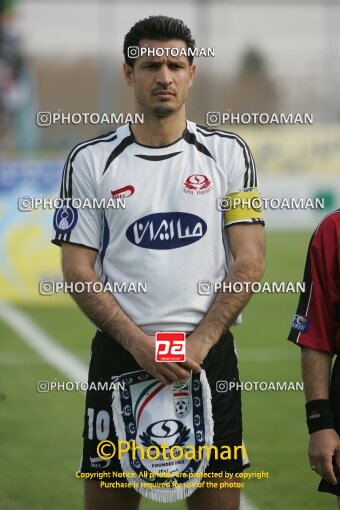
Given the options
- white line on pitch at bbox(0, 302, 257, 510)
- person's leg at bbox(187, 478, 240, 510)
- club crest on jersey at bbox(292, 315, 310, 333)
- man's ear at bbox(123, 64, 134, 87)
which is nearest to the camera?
club crest on jersey at bbox(292, 315, 310, 333)

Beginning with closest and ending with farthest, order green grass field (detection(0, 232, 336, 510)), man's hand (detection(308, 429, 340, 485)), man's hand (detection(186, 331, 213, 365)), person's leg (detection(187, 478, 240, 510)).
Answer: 1. man's hand (detection(308, 429, 340, 485))
2. man's hand (detection(186, 331, 213, 365))
3. person's leg (detection(187, 478, 240, 510))
4. green grass field (detection(0, 232, 336, 510))

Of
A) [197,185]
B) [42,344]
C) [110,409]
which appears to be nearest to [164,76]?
[197,185]

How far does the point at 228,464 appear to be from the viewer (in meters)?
4.04

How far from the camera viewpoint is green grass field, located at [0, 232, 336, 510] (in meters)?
6.04

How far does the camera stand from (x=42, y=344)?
11.1 m

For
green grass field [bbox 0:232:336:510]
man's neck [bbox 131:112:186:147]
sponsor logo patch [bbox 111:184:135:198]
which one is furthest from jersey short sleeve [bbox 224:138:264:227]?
green grass field [bbox 0:232:336:510]

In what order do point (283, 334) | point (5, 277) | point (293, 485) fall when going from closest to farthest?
1. point (293, 485)
2. point (283, 334)
3. point (5, 277)

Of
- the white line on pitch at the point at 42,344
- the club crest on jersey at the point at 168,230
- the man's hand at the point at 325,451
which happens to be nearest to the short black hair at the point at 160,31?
the club crest on jersey at the point at 168,230

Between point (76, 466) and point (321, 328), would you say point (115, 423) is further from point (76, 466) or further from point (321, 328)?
point (76, 466)

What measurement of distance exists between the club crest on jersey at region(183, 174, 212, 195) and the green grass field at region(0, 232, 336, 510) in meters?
2.39

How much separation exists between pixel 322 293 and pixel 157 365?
65 cm

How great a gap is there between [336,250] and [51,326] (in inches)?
345

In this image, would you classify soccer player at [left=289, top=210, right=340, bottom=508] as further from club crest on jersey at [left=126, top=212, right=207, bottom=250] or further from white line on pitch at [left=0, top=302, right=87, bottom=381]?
white line on pitch at [left=0, top=302, right=87, bottom=381]

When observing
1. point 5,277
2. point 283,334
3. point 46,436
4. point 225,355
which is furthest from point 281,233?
point 225,355
